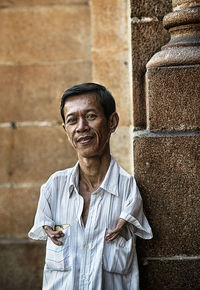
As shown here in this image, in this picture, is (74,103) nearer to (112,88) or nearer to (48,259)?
(48,259)

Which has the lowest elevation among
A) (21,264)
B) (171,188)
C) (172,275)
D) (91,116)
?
(21,264)

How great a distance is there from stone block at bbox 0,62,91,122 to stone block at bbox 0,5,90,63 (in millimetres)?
81

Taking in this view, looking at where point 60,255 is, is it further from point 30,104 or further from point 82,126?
point 30,104

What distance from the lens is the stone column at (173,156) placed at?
222 cm

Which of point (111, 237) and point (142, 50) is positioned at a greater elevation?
point (142, 50)

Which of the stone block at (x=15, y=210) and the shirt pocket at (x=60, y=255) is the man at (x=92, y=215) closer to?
the shirt pocket at (x=60, y=255)

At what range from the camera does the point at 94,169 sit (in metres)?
2.20

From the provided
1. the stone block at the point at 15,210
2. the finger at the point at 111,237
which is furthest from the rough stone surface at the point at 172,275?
the stone block at the point at 15,210

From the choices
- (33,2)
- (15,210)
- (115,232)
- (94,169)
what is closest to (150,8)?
(94,169)

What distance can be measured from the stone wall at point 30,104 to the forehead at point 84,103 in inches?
52.7

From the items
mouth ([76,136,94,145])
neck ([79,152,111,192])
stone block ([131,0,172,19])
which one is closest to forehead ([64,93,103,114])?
mouth ([76,136,94,145])

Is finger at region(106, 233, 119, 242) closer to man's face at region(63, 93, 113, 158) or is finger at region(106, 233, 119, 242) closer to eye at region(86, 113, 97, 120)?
man's face at region(63, 93, 113, 158)

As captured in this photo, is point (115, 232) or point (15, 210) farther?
point (15, 210)

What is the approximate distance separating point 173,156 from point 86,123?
516mm
